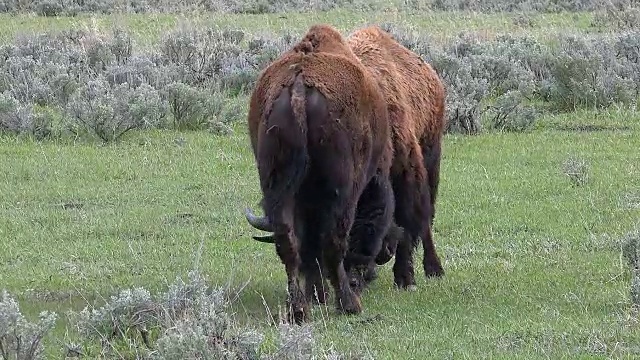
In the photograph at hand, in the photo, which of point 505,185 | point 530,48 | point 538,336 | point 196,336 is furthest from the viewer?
point 530,48

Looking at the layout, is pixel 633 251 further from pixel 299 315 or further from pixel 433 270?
pixel 299 315

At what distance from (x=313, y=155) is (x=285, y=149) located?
20 cm

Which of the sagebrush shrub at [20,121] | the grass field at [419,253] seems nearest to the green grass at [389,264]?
the grass field at [419,253]

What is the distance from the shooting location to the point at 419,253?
9.80m

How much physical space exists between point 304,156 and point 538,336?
5.74 ft

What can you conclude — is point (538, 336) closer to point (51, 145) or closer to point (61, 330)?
point (61, 330)

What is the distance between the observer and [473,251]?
9.38m

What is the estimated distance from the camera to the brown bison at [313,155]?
689 centimetres

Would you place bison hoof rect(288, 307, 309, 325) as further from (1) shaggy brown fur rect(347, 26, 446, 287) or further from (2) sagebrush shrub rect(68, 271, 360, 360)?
(1) shaggy brown fur rect(347, 26, 446, 287)

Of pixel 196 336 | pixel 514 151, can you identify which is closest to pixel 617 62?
pixel 514 151

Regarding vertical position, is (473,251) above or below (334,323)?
below

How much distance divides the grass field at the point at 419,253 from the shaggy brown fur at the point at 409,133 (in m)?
0.36

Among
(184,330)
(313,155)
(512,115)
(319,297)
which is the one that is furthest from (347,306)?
(512,115)

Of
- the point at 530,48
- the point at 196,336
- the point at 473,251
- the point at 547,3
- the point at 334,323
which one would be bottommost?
the point at 547,3
